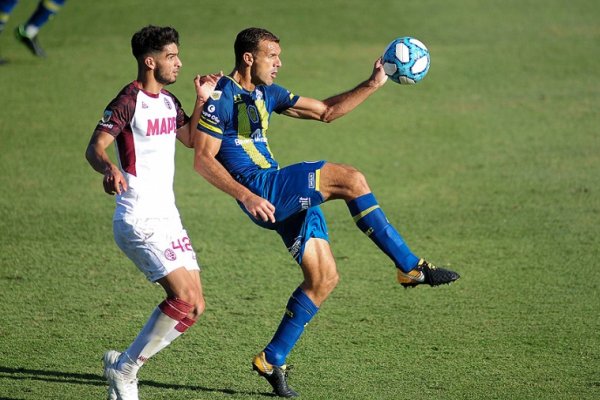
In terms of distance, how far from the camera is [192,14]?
20.9 m

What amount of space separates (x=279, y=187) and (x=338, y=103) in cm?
109

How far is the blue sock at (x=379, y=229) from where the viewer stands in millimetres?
6633

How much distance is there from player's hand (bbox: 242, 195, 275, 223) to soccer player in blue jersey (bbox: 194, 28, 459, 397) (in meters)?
0.05

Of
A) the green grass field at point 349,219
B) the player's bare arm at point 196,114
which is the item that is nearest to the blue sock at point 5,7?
the green grass field at point 349,219

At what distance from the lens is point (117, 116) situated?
20.1 ft

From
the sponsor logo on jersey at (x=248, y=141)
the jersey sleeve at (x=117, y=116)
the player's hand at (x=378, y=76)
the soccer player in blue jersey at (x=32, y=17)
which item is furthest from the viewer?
the soccer player in blue jersey at (x=32, y=17)

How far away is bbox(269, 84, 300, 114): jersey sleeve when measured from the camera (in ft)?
23.3

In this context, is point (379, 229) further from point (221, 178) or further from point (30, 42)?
point (30, 42)

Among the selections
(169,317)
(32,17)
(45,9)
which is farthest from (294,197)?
(32,17)

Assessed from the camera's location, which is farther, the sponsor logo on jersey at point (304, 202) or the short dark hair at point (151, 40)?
the sponsor logo on jersey at point (304, 202)

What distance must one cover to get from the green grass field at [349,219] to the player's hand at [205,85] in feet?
6.66

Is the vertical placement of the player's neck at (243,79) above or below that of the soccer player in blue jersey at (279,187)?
above

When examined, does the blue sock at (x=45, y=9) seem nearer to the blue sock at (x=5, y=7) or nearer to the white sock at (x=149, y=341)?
the blue sock at (x=5, y=7)

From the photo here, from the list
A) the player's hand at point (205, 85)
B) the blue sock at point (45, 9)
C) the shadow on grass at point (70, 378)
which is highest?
the blue sock at point (45, 9)
